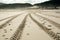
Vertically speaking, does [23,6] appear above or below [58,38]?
below

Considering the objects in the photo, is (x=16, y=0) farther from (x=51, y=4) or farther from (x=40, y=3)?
(x=51, y=4)

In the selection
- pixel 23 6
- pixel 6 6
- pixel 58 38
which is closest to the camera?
pixel 58 38

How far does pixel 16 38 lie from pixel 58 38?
0.94 meters

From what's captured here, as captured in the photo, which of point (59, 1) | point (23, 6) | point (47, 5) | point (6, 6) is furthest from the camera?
point (23, 6)

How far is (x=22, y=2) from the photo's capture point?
3559 centimetres

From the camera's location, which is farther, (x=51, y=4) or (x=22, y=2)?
(x=22, y=2)

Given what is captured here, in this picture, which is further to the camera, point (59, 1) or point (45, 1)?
point (45, 1)

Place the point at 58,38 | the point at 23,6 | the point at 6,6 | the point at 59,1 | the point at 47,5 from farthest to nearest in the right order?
the point at 23,6
the point at 6,6
the point at 47,5
the point at 59,1
the point at 58,38

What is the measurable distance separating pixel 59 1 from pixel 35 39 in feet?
80.2

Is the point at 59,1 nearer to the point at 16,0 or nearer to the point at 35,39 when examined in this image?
the point at 16,0

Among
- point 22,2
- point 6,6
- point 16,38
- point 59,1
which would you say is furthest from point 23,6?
point 16,38

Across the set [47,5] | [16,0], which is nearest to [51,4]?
[47,5]

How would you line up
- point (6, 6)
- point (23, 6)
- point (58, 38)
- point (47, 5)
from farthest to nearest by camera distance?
point (23, 6)
point (6, 6)
point (47, 5)
point (58, 38)

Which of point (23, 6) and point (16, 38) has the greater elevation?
point (16, 38)
